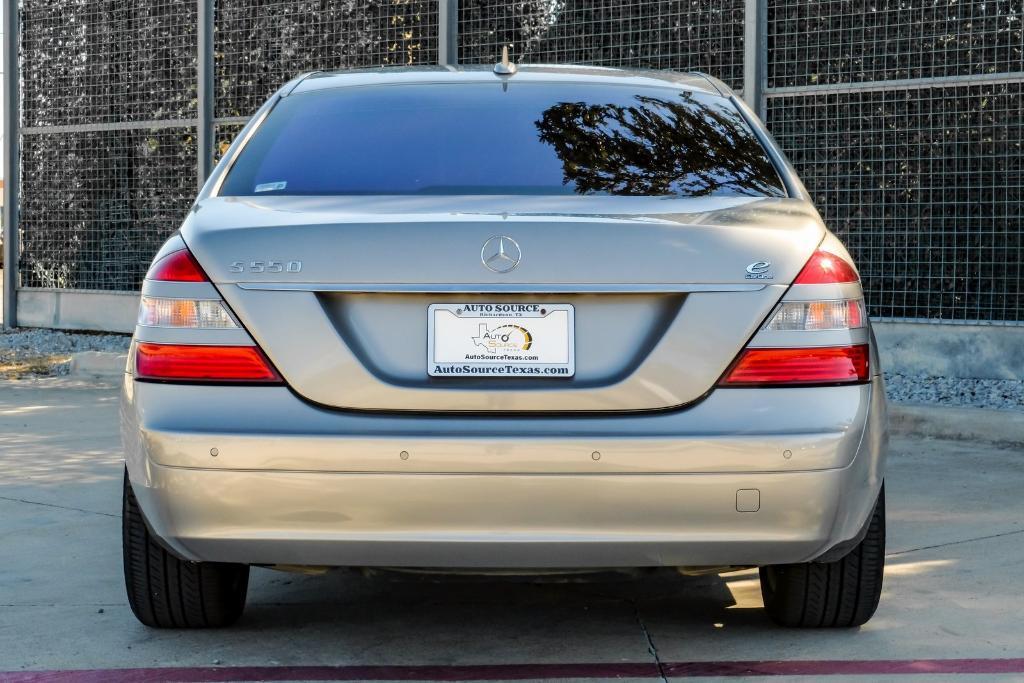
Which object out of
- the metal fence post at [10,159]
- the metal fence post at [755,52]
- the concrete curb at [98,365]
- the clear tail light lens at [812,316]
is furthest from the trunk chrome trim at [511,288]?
the metal fence post at [10,159]

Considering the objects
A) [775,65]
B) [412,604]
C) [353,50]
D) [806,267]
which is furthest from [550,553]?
[353,50]

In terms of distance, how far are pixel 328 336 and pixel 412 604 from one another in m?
1.31

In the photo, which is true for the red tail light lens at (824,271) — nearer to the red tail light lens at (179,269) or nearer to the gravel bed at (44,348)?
the red tail light lens at (179,269)

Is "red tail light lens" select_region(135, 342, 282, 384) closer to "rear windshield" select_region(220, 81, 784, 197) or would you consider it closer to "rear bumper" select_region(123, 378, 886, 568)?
"rear bumper" select_region(123, 378, 886, 568)

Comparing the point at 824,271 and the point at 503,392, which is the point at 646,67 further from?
the point at 503,392

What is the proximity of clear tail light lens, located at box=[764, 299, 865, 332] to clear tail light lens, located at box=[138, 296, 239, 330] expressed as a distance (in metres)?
1.20

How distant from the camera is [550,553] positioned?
10.4ft

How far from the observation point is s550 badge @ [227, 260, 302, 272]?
322 cm

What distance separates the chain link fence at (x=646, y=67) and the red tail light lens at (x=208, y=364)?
745 cm

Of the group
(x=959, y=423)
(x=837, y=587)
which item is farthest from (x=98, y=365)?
(x=837, y=587)

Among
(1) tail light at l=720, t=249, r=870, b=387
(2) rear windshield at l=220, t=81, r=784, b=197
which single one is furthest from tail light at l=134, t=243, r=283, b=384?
(1) tail light at l=720, t=249, r=870, b=387

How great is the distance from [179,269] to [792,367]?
1.38 metres

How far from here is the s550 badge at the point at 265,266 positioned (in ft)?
10.6

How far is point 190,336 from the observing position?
10.7 feet
